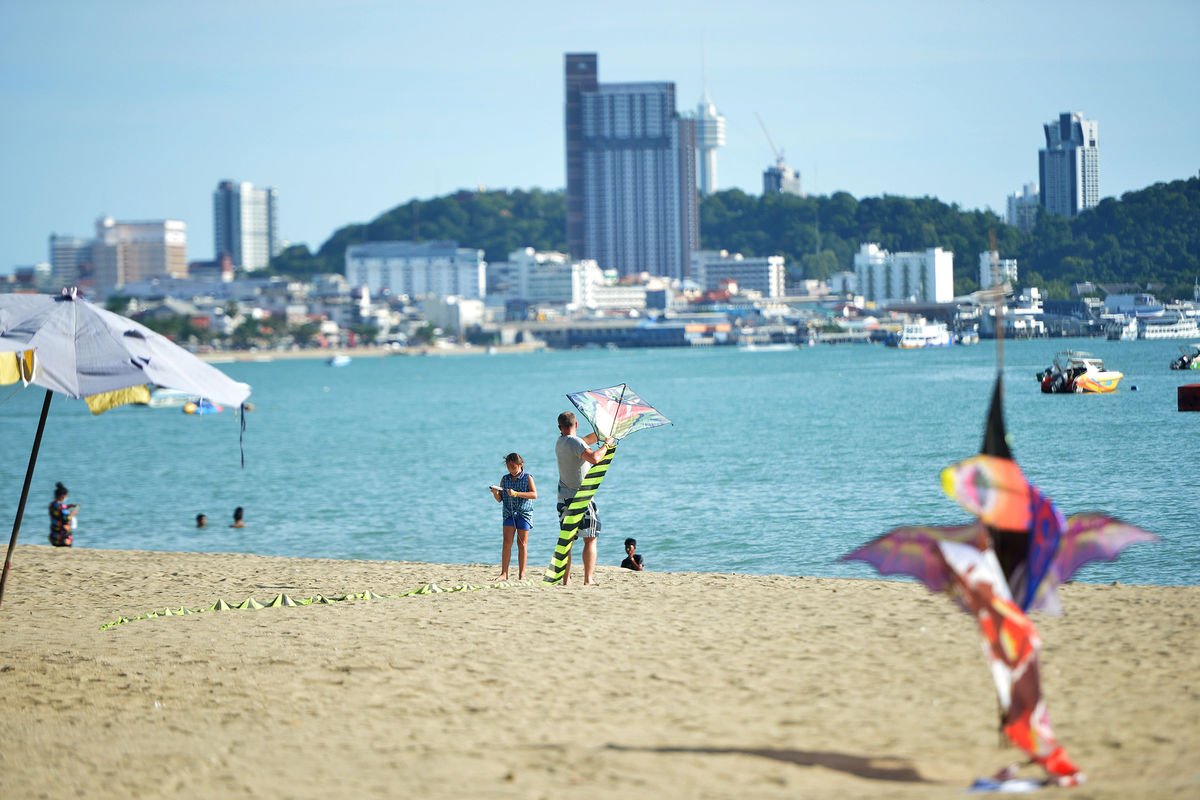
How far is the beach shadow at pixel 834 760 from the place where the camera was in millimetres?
6961

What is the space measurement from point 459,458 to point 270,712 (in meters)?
33.5

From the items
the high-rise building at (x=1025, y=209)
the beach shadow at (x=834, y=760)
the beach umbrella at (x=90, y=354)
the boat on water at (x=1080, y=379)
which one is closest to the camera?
the beach shadow at (x=834, y=760)

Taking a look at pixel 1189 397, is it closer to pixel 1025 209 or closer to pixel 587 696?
pixel 587 696

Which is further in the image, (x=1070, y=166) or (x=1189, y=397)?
(x=1070, y=166)

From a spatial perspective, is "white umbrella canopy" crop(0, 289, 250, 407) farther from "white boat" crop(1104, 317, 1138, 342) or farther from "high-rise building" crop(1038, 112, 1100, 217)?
"high-rise building" crop(1038, 112, 1100, 217)

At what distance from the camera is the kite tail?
12094 millimetres

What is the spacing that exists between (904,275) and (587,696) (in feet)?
520

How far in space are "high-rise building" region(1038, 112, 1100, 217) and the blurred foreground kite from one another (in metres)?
87.3

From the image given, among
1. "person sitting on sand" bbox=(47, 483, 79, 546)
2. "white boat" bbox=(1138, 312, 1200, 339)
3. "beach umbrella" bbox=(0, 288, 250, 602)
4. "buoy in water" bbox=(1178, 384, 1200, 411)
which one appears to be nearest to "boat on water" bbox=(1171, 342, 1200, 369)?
"white boat" bbox=(1138, 312, 1200, 339)

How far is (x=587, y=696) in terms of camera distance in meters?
8.71

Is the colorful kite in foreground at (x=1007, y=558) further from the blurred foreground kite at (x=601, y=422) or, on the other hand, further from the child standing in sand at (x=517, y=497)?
the child standing in sand at (x=517, y=497)

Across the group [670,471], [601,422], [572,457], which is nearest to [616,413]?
[601,422]

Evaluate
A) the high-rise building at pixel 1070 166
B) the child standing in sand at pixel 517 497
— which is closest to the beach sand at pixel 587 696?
the child standing in sand at pixel 517 497

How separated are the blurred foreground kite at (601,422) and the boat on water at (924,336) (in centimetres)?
13395
